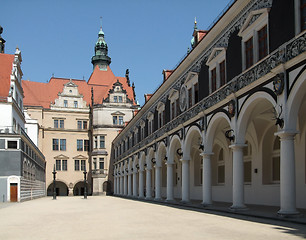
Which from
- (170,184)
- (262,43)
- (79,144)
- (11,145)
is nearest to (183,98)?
(170,184)

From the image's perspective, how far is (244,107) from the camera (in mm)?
17547

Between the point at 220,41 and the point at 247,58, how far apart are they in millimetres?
3128

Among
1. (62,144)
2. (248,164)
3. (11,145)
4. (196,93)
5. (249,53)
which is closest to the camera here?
(249,53)

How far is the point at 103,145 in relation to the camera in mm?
65875

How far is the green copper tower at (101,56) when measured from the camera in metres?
82.8

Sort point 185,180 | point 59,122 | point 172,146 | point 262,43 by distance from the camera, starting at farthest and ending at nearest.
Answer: point 59,122
point 172,146
point 185,180
point 262,43

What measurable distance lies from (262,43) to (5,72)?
35820mm

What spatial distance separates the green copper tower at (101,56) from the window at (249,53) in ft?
217

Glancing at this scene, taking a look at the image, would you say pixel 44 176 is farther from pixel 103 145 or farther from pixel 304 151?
pixel 304 151

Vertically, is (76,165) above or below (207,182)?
below

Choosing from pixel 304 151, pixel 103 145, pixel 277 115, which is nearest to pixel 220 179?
pixel 304 151

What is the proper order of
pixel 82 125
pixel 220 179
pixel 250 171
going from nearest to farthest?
pixel 250 171
pixel 220 179
pixel 82 125

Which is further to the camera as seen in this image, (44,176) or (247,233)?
(44,176)

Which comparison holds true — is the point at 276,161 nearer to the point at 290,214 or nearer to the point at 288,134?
the point at 288,134
